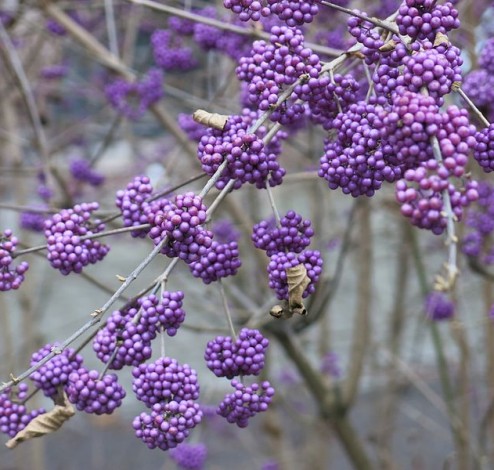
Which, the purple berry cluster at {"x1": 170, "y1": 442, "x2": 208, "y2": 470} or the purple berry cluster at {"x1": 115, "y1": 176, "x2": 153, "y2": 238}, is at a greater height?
the purple berry cluster at {"x1": 115, "y1": 176, "x2": 153, "y2": 238}

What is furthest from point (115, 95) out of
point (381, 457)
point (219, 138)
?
point (381, 457)

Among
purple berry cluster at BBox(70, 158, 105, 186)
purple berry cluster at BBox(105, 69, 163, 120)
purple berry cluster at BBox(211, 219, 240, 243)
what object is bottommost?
purple berry cluster at BBox(211, 219, 240, 243)

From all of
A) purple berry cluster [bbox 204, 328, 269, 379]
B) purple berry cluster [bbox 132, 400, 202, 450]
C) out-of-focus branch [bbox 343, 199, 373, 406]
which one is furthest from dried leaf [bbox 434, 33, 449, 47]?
out-of-focus branch [bbox 343, 199, 373, 406]

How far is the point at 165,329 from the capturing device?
1.22 metres

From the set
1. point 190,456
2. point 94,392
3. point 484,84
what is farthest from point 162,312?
point 190,456

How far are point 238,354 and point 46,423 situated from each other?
338 millimetres

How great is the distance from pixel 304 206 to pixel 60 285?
276 centimetres

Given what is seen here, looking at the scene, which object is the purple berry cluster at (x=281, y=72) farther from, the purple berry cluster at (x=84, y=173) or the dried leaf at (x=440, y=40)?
the purple berry cluster at (x=84, y=173)

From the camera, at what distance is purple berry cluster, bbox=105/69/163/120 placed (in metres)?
2.97

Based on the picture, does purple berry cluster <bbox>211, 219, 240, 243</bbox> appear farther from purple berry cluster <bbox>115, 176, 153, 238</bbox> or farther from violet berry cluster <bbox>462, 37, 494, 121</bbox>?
purple berry cluster <bbox>115, 176, 153, 238</bbox>

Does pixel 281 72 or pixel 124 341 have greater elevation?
pixel 281 72

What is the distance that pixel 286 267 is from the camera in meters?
1.23

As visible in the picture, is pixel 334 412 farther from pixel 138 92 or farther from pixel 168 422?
pixel 168 422

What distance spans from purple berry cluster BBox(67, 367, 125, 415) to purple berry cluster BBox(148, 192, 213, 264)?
26 centimetres
